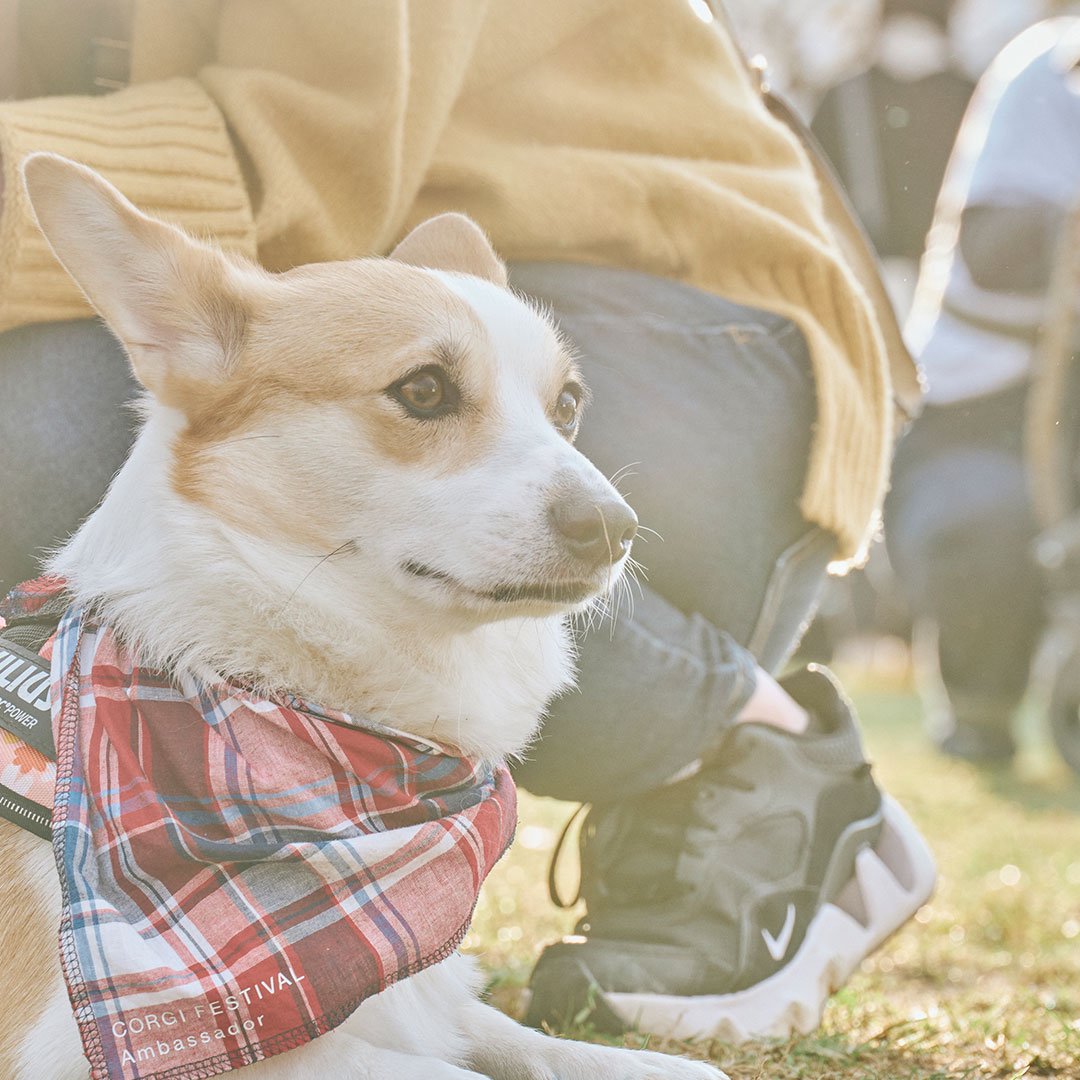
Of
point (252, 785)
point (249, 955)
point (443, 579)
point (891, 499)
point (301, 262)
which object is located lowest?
point (891, 499)

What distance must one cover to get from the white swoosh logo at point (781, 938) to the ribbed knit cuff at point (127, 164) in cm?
128

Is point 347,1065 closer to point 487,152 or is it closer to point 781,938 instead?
point 781,938

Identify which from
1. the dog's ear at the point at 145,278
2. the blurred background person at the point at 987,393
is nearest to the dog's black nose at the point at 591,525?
the dog's ear at the point at 145,278

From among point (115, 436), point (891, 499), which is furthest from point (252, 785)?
point (891, 499)

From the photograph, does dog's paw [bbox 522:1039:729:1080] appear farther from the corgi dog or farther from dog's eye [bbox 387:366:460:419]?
dog's eye [bbox 387:366:460:419]

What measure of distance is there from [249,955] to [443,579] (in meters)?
0.46

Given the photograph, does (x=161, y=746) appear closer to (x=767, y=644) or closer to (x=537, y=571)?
(x=537, y=571)

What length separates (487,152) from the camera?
6.19ft

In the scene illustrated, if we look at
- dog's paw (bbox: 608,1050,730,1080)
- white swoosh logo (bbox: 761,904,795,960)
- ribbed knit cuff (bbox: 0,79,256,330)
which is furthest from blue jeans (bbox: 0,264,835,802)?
dog's paw (bbox: 608,1050,730,1080)

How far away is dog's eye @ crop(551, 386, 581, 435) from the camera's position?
1.70 meters

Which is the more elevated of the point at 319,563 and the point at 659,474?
the point at 319,563

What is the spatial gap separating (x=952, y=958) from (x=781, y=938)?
72 cm

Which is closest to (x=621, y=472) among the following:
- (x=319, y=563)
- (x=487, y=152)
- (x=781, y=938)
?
(x=487, y=152)

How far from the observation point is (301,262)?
1802mm
